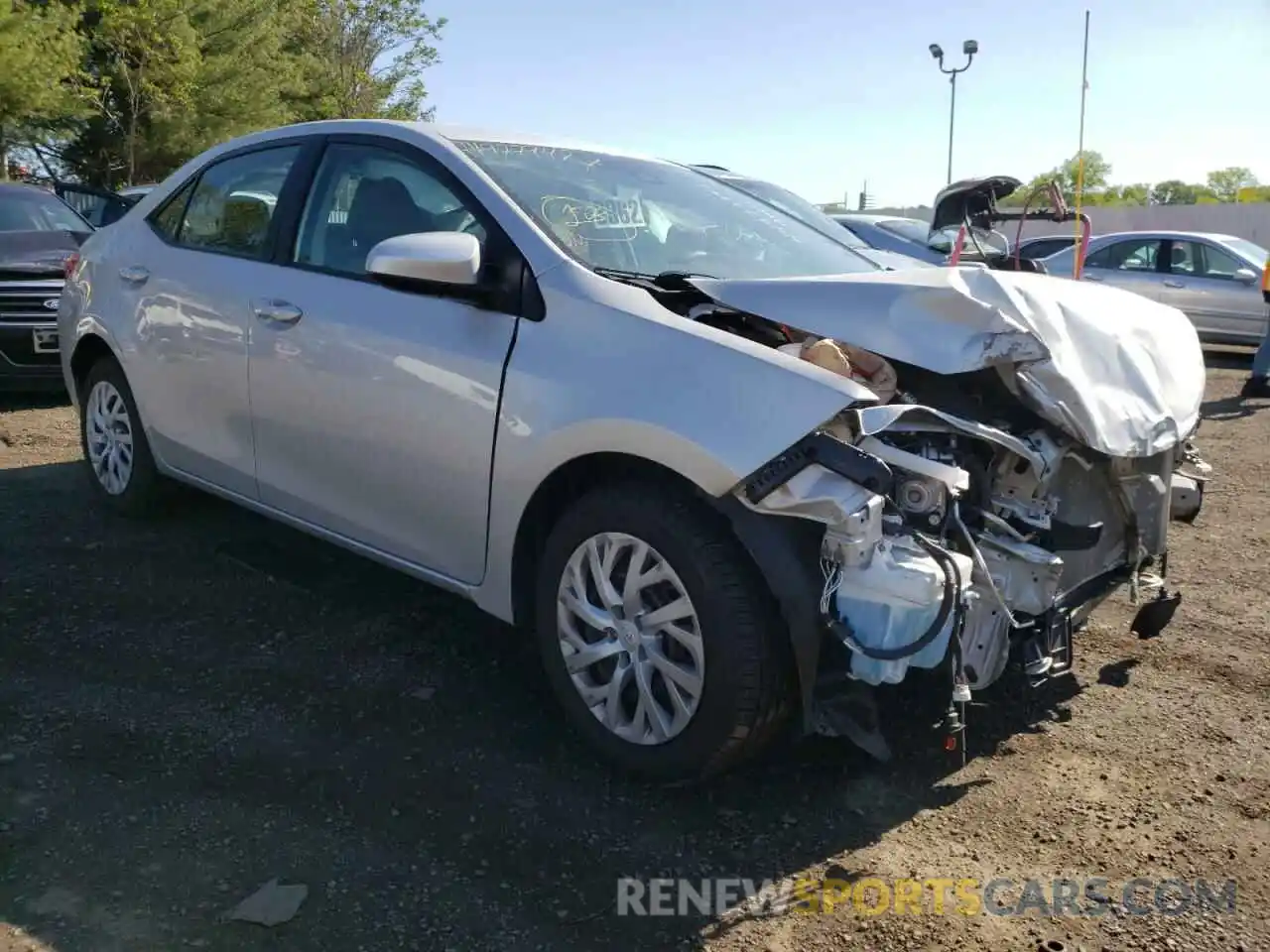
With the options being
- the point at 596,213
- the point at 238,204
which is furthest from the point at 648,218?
the point at 238,204

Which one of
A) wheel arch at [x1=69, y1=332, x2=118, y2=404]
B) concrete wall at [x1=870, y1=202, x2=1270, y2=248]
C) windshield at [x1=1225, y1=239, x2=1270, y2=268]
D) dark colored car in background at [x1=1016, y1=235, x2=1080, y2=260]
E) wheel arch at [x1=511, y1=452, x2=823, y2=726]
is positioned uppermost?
concrete wall at [x1=870, y1=202, x2=1270, y2=248]

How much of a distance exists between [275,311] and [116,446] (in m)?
1.71

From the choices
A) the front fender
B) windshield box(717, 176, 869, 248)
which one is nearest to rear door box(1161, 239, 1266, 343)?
windshield box(717, 176, 869, 248)

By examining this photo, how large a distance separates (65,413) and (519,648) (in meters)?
5.39

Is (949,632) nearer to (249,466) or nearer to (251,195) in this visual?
(249,466)

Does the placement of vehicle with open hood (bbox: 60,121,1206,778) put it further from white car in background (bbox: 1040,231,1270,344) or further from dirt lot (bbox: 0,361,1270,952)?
white car in background (bbox: 1040,231,1270,344)

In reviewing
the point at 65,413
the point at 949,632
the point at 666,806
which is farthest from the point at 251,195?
the point at 65,413

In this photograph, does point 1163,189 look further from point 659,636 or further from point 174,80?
point 659,636

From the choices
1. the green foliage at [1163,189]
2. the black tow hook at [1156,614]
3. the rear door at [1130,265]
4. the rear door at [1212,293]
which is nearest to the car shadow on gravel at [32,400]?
the black tow hook at [1156,614]

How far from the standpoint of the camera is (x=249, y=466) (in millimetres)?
4258

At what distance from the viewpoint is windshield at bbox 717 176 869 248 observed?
15.2 feet

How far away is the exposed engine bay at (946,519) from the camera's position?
8.64 feet

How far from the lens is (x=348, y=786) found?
3039mm

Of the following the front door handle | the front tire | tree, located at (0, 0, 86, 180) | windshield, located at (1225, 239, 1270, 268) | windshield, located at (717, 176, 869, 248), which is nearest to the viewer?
the front tire
